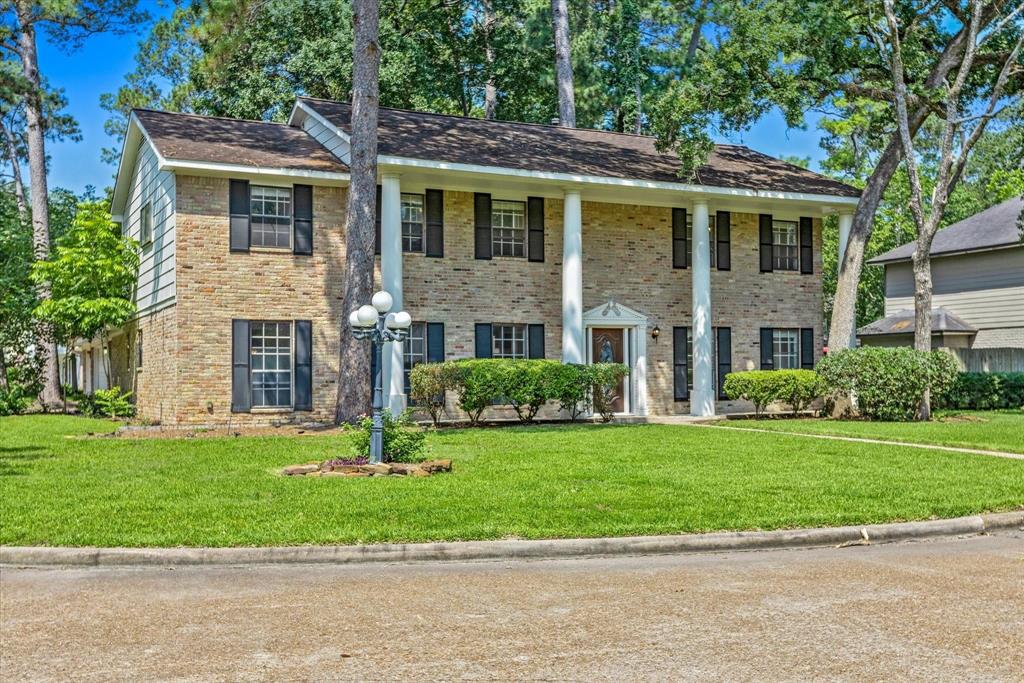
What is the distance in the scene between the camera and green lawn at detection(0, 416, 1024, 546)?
8469mm

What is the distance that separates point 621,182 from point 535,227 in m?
2.28

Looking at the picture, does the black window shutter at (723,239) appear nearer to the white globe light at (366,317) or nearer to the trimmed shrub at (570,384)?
the trimmed shrub at (570,384)

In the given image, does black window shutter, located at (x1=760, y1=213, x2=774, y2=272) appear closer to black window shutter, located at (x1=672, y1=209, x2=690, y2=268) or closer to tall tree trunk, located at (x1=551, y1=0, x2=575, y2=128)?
black window shutter, located at (x1=672, y1=209, x2=690, y2=268)

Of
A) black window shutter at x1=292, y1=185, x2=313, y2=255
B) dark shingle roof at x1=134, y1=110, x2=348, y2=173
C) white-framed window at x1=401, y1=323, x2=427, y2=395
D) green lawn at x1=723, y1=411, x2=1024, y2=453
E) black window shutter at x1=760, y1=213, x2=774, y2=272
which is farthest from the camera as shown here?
black window shutter at x1=760, y1=213, x2=774, y2=272

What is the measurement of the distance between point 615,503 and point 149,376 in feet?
51.6

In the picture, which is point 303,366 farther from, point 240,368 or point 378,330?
point 378,330

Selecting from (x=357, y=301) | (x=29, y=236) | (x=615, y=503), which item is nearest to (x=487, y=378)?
(x=357, y=301)

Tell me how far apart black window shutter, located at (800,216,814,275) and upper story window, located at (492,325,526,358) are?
809 centimetres

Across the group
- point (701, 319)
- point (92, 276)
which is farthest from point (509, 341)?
point (92, 276)

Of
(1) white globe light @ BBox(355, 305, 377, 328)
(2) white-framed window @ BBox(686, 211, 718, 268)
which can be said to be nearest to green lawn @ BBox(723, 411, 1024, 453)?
(2) white-framed window @ BBox(686, 211, 718, 268)

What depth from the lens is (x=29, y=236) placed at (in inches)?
1141

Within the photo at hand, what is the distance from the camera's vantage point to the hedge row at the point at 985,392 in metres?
25.8

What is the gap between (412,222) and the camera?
72.0 ft

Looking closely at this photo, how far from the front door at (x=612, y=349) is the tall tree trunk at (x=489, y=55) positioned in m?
14.7
